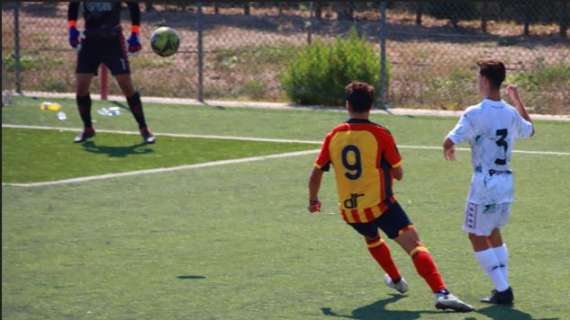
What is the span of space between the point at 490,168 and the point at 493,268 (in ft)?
1.97

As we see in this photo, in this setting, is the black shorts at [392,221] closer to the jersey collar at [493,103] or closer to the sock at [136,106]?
the jersey collar at [493,103]

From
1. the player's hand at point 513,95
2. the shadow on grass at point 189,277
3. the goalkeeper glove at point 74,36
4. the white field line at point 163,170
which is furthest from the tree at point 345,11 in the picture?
the player's hand at point 513,95

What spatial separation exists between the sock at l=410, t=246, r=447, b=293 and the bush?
37.0 ft

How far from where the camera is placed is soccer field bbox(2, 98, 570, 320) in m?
8.23

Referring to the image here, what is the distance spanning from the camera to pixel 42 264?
9.34 meters

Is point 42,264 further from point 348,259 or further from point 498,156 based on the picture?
point 498,156

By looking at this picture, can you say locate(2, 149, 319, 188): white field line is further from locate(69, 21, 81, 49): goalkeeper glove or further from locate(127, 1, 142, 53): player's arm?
locate(69, 21, 81, 49): goalkeeper glove

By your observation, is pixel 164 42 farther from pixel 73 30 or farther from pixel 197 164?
pixel 197 164

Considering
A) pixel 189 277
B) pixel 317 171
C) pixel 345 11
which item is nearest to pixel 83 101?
pixel 189 277

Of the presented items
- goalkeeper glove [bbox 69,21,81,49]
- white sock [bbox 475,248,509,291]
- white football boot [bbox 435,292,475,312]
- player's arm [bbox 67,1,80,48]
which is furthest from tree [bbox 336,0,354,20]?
white football boot [bbox 435,292,475,312]

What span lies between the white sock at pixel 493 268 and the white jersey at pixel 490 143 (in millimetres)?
312

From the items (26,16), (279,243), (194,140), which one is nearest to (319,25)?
(26,16)

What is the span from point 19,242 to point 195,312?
8.59 ft

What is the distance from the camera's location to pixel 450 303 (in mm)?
7914
